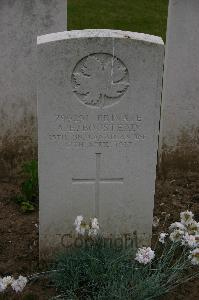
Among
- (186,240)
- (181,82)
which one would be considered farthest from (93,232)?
(181,82)

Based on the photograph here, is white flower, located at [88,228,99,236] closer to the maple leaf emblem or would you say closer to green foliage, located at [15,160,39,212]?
the maple leaf emblem

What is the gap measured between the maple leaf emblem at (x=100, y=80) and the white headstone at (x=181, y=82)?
1508mm

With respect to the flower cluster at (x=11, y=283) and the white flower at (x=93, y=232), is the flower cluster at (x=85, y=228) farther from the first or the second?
the flower cluster at (x=11, y=283)

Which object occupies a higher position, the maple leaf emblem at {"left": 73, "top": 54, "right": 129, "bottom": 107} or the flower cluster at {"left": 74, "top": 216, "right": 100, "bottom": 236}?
the maple leaf emblem at {"left": 73, "top": 54, "right": 129, "bottom": 107}

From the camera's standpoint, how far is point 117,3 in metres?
10.9

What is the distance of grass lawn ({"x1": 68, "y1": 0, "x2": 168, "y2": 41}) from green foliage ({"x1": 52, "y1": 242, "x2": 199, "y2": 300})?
5.89 metres

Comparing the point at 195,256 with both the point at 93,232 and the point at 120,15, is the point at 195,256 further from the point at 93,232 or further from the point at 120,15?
the point at 120,15

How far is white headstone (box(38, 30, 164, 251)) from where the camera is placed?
390cm

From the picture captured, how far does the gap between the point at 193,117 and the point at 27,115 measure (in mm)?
1572

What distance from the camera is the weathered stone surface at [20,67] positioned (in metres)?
5.37

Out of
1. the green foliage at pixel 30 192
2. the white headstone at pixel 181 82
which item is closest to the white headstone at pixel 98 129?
the green foliage at pixel 30 192

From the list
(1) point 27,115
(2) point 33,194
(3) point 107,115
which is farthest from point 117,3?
(3) point 107,115

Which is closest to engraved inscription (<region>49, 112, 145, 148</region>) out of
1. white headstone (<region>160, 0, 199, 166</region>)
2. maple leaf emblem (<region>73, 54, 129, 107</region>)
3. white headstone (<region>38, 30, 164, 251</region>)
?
white headstone (<region>38, 30, 164, 251</region>)

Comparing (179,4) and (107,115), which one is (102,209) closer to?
(107,115)
